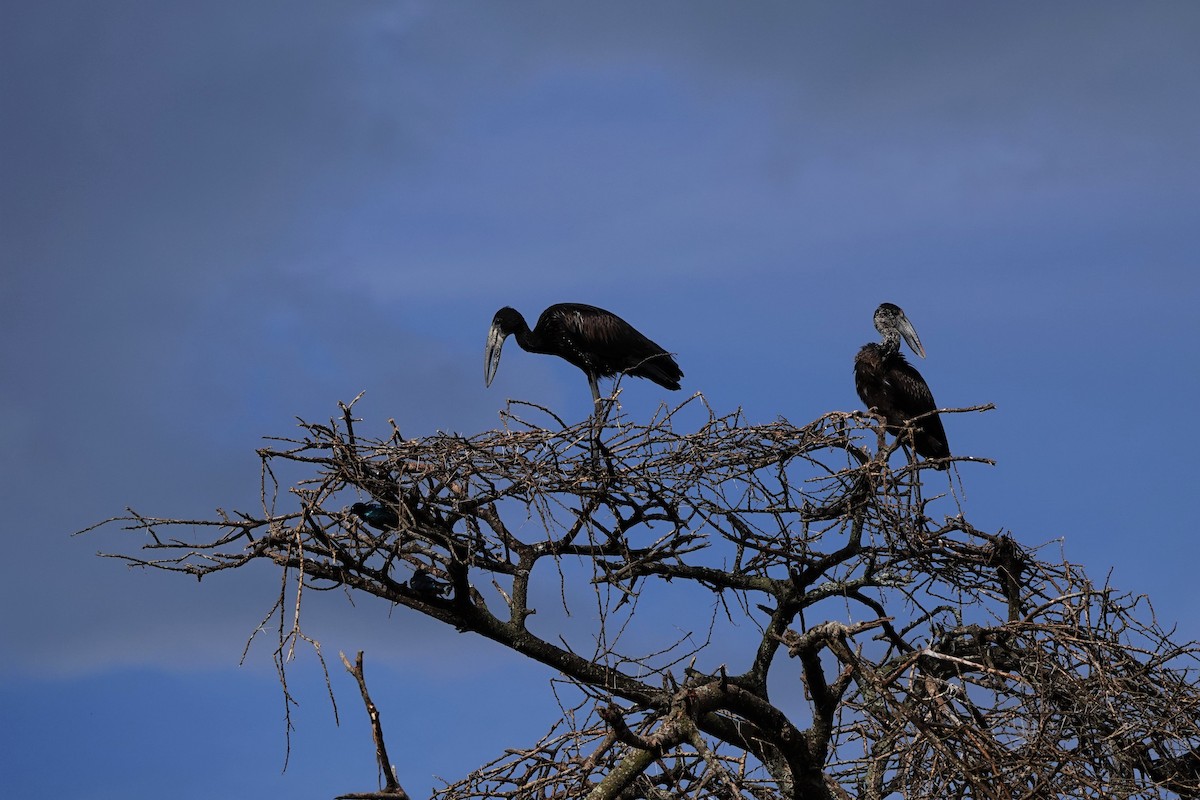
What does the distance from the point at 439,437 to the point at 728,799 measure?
2047mm

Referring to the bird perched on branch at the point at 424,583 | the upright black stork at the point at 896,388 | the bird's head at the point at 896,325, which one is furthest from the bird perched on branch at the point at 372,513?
the bird's head at the point at 896,325

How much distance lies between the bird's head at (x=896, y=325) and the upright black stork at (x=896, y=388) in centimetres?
2

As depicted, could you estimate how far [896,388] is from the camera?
1055 cm

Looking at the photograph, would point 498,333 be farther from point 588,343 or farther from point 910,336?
point 910,336

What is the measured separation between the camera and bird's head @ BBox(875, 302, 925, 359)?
1098 cm

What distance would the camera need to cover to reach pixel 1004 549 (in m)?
7.05

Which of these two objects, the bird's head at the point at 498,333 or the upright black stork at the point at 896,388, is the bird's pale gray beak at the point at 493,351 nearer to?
the bird's head at the point at 498,333

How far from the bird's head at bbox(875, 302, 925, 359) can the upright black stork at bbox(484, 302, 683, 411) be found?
1789 millimetres

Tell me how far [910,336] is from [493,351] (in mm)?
3460

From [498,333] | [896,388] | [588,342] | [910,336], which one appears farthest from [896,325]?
[498,333]

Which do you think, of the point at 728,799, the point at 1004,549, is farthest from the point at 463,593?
the point at 1004,549

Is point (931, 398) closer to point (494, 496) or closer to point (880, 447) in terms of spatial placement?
point (880, 447)

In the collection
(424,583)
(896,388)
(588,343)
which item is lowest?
(424,583)

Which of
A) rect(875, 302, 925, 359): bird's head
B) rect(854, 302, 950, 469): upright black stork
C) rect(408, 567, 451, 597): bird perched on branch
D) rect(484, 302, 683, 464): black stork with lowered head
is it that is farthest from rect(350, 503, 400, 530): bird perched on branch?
rect(875, 302, 925, 359): bird's head
